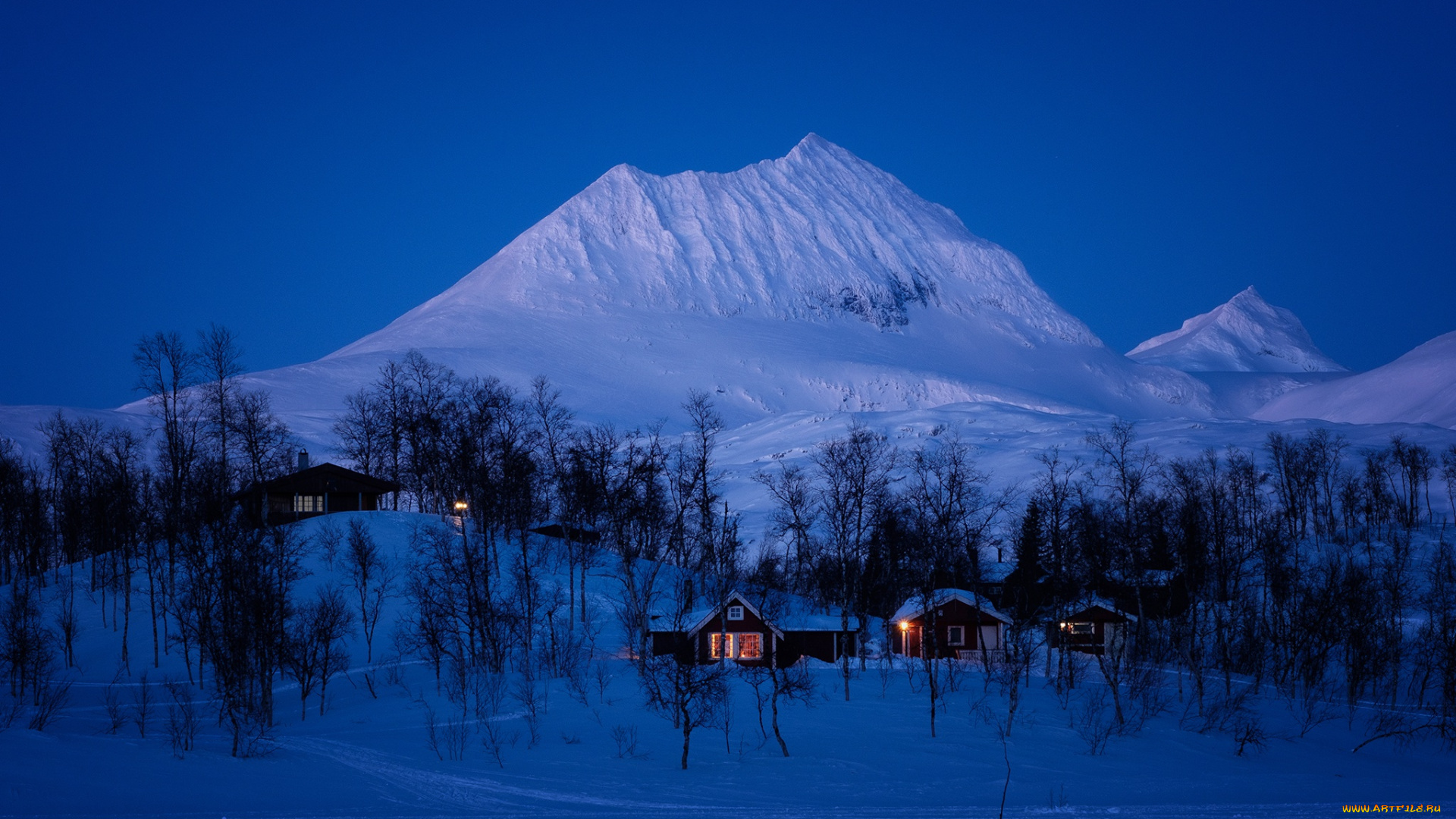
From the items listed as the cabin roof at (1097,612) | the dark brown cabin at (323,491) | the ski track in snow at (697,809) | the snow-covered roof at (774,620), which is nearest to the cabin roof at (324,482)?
the dark brown cabin at (323,491)

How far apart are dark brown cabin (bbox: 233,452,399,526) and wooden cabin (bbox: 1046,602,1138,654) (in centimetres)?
3564

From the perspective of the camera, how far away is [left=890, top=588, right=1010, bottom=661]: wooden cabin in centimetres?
5091

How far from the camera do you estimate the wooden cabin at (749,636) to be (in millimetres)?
44781

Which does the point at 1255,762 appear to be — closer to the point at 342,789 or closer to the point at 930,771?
the point at 930,771

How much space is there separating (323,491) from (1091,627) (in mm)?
41455

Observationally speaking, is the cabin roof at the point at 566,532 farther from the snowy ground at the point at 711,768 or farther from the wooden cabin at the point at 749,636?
the snowy ground at the point at 711,768

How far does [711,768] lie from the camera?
1048 inches

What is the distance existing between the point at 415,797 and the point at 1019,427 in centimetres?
12414

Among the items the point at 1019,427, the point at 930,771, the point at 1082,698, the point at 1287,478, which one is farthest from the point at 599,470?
the point at 1019,427

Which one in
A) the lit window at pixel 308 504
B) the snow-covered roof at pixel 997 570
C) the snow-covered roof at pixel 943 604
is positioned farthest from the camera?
the snow-covered roof at pixel 997 570

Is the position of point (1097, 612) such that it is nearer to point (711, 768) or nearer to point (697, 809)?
point (711, 768)

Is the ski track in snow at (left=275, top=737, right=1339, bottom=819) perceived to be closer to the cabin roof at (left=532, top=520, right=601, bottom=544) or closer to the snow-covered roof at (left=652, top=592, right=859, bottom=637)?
the snow-covered roof at (left=652, top=592, right=859, bottom=637)

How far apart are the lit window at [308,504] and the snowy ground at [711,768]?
21.8m

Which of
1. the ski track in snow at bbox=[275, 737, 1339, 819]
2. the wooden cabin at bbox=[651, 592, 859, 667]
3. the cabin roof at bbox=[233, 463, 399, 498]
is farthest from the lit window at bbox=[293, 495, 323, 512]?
the ski track in snow at bbox=[275, 737, 1339, 819]
